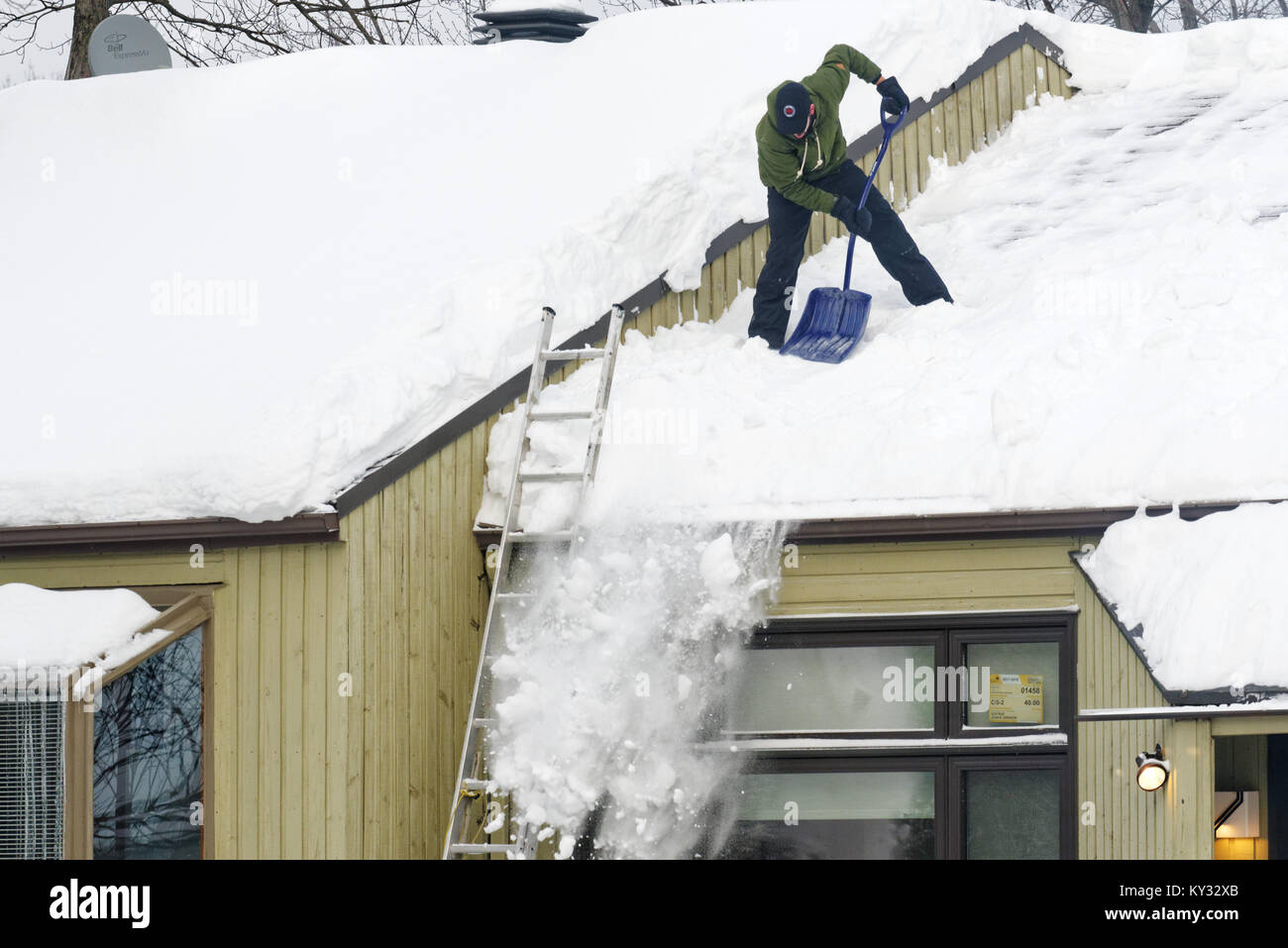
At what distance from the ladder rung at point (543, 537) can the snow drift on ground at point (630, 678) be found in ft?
0.32

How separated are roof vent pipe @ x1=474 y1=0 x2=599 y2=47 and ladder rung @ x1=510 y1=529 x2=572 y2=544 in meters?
6.58

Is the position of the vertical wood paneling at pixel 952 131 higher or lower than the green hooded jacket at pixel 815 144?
higher

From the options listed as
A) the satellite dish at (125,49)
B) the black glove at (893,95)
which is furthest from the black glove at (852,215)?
the satellite dish at (125,49)

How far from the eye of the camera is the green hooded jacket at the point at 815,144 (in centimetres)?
810

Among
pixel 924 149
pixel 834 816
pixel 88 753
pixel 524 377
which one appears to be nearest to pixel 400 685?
pixel 88 753

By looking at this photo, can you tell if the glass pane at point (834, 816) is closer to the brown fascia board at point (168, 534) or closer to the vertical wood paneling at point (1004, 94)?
the brown fascia board at point (168, 534)

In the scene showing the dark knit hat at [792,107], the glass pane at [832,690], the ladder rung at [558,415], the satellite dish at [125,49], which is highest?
the satellite dish at [125,49]

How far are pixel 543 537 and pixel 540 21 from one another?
679 centimetres

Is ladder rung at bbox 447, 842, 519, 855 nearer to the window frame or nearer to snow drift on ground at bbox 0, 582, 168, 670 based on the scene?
the window frame

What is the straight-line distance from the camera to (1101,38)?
40.3 feet

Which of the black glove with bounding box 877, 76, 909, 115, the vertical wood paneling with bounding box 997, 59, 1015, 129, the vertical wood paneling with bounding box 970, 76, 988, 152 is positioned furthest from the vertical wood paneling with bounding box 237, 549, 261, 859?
the vertical wood paneling with bounding box 997, 59, 1015, 129

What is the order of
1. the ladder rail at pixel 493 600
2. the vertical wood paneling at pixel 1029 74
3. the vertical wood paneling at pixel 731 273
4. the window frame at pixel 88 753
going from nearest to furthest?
1. the window frame at pixel 88 753
2. the ladder rail at pixel 493 600
3. the vertical wood paneling at pixel 731 273
4. the vertical wood paneling at pixel 1029 74

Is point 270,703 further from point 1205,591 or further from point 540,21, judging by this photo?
point 540,21

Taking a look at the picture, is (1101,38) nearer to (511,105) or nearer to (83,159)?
(511,105)
